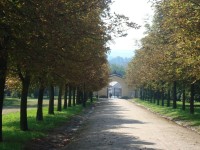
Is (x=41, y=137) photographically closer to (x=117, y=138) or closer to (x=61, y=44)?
(x=117, y=138)

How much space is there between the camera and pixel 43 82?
25312 millimetres

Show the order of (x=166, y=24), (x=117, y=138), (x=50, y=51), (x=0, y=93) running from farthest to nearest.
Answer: (x=166, y=24)
(x=117, y=138)
(x=0, y=93)
(x=50, y=51)

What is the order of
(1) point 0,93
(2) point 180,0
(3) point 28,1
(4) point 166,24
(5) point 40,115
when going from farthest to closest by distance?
1. (5) point 40,115
2. (4) point 166,24
3. (2) point 180,0
4. (1) point 0,93
5. (3) point 28,1

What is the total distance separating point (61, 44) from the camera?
14.9 meters

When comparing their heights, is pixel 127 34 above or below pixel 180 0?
below

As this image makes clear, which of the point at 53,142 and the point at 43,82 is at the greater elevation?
the point at 43,82

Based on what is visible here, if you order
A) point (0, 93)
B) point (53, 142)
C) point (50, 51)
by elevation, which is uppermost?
point (50, 51)

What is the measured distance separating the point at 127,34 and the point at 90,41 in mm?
1891

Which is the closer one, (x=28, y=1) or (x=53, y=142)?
(x=28, y=1)

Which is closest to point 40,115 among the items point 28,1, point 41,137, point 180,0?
point 41,137

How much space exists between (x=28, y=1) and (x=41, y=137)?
9.09 m

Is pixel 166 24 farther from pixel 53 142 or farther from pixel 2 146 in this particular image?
A: pixel 2 146

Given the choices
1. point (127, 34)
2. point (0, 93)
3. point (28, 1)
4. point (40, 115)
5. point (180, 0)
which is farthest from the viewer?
point (40, 115)

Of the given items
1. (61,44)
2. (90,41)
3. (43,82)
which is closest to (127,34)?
(90,41)
